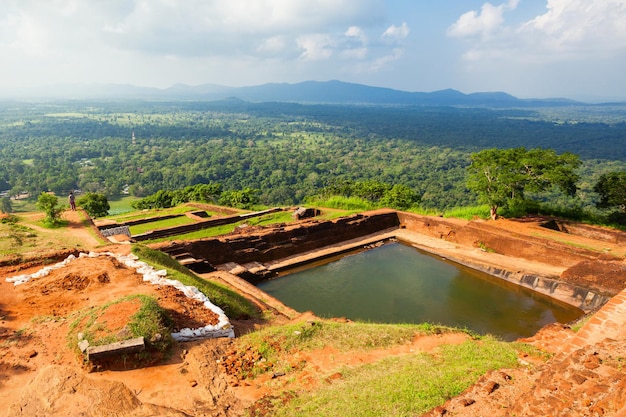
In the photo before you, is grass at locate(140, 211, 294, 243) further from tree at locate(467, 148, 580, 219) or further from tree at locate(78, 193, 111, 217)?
tree at locate(78, 193, 111, 217)

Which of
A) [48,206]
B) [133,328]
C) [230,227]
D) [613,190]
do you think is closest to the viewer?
[133,328]

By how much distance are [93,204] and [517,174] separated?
28998 millimetres

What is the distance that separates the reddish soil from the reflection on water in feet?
15.9

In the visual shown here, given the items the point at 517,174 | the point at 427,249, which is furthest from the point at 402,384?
the point at 517,174

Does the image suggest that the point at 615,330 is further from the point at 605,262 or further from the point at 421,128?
the point at 421,128

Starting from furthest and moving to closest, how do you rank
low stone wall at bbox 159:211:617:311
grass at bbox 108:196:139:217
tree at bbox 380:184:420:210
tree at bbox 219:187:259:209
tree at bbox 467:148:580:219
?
grass at bbox 108:196:139:217, tree at bbox 219:187:259:209, tree at bbox 380:184:420:210, tree at bbox 467:148:580:219, low stone wall at bbox 159:211:617:311

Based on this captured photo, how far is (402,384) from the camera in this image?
225 inches

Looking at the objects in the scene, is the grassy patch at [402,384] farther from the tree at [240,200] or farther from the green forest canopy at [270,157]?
the tree at [240,200]

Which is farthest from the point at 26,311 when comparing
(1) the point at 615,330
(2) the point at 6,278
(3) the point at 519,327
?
(3) the point at 519,327

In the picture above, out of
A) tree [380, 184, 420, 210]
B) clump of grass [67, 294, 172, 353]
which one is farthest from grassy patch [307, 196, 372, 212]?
clump of grass [67, 294, 172, 353]

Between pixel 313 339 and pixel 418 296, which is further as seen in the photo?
pixel 418 296

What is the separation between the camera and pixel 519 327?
1276 cm

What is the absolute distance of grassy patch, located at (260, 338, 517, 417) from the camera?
17.0ft

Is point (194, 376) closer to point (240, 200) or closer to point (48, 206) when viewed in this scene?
point (48, 206)
